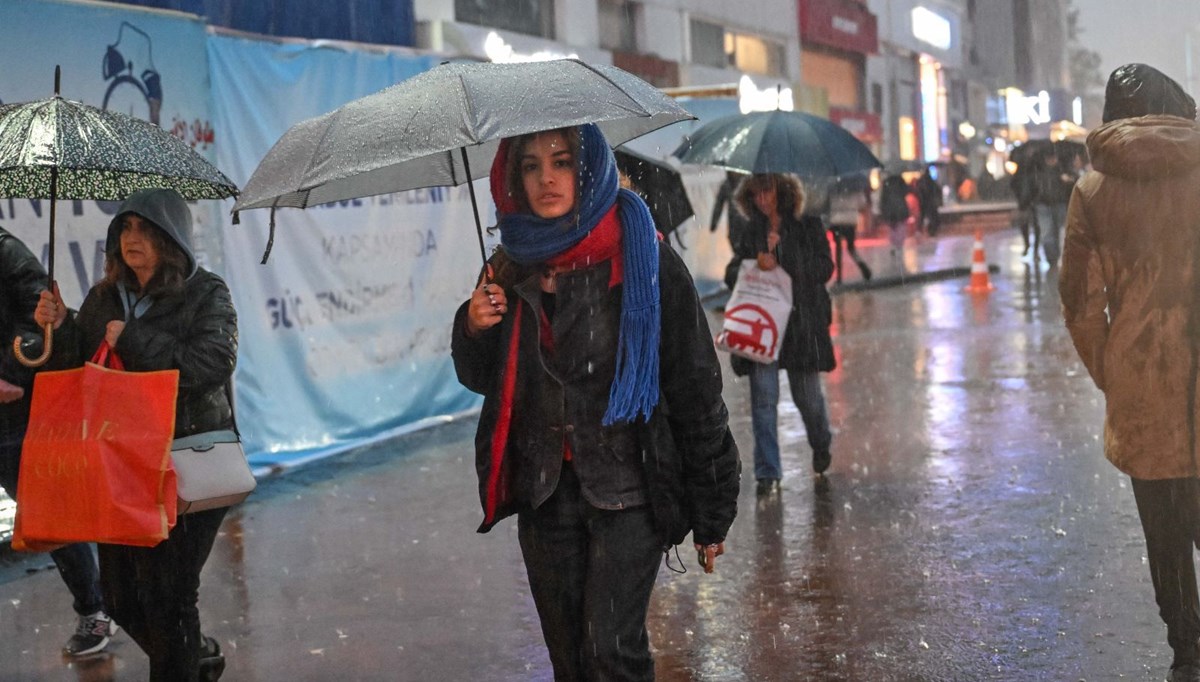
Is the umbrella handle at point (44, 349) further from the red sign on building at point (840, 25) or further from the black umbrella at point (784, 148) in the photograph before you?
the red sign on building at point (840, 25)

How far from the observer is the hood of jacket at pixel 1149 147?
14.4 feet

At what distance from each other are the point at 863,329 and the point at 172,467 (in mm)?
13323

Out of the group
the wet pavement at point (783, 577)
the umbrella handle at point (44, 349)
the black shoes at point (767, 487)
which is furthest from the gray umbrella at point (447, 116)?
the black shoes at point (767, 487)

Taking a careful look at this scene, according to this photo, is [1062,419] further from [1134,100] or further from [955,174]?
[955,174]

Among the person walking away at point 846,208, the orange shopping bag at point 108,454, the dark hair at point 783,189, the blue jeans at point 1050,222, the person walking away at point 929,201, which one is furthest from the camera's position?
the person walking away at point 929,201

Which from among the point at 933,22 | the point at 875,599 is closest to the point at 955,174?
the point at 933,22

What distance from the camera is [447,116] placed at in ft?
11.1

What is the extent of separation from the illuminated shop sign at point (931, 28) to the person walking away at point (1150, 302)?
192 ft

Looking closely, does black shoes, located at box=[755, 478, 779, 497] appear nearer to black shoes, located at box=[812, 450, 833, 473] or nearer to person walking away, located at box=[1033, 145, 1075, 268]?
black shoes, located at box=[812, 450, 833, 473]

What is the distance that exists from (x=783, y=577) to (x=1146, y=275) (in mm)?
2441

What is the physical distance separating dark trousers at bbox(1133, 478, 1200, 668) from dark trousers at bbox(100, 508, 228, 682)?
2.88m

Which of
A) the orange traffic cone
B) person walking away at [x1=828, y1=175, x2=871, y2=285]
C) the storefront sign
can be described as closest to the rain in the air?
the orange traffic cone

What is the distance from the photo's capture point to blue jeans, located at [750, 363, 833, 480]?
8.14 meters

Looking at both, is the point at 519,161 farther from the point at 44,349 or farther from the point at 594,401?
the point at 44,349
